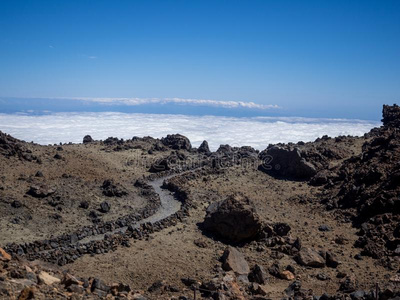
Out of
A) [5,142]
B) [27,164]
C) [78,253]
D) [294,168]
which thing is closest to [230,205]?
[78,253]

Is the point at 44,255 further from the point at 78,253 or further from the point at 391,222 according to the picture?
the point at 391,222

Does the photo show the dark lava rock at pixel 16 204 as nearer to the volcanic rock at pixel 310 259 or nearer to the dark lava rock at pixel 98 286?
the dark lava rock at pixel 98 286

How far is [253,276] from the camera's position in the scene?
12.4 metres

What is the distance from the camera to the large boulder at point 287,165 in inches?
1033

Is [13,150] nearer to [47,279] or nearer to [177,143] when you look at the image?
[177,143]

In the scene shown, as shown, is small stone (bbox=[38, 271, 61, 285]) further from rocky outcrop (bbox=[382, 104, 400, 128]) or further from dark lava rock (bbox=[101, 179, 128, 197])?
rocky outcrop (bbox=[382, 104, 400, 128])

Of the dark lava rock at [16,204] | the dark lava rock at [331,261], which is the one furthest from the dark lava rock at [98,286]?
the dark lava rock at [16,204]

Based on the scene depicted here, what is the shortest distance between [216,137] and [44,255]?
62.8 m

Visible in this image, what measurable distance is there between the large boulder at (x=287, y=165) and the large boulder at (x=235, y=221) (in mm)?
10734

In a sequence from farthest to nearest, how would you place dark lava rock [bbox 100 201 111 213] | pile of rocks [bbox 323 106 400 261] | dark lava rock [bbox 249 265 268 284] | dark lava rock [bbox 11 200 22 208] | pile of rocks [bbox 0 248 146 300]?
dark lava rock [bbox 100 201 111 213], dark lava rock [bbox 11 200 22 208], pile of rocks [bbox 323 106 400 261], dark lava rock [bbox 249 265 268 284], pile of rocks [bbox 0 248 146 300]

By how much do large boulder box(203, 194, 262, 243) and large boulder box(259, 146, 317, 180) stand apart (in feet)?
35.2

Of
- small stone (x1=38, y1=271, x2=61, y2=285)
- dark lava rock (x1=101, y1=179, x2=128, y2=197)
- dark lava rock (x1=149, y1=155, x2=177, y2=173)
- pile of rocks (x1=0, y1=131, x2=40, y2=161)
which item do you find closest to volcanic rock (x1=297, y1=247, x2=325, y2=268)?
small stone (x1=38, y1=271, x2=61, y2=285)

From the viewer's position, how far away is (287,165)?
2712 centimetres

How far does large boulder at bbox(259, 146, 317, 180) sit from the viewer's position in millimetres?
26250
